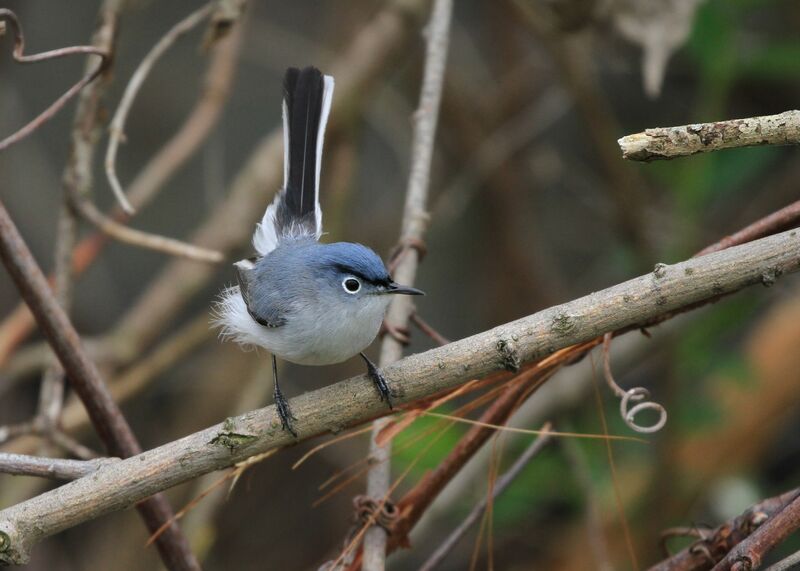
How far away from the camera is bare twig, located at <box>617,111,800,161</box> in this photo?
4.20 ft

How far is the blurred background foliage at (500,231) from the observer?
11.6ft

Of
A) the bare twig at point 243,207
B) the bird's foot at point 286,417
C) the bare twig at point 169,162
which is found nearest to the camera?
the bird's foot at point 286,417

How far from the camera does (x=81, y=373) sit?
199 centimetres

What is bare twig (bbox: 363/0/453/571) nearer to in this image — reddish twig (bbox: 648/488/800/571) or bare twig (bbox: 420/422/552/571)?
bare twig (bbox: 420/422/552/571)

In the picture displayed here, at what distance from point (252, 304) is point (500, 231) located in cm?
259

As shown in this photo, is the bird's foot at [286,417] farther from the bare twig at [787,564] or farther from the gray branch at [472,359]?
the bare twig at [787,564]

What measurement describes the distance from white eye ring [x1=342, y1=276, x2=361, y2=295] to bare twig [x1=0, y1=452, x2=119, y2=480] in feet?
2.53

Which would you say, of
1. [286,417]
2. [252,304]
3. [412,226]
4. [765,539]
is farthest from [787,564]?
[252,304]

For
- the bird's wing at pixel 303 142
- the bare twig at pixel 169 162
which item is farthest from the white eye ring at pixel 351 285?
the bare twig at pixel 169 162

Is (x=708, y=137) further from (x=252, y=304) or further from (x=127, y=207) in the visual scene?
(x=127, y=207)

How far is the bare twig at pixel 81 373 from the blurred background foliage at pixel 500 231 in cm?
115

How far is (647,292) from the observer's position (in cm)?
148

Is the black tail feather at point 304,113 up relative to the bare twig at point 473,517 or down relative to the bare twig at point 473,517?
up

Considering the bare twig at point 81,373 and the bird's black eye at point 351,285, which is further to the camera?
the bird's black eye at point 351,285
